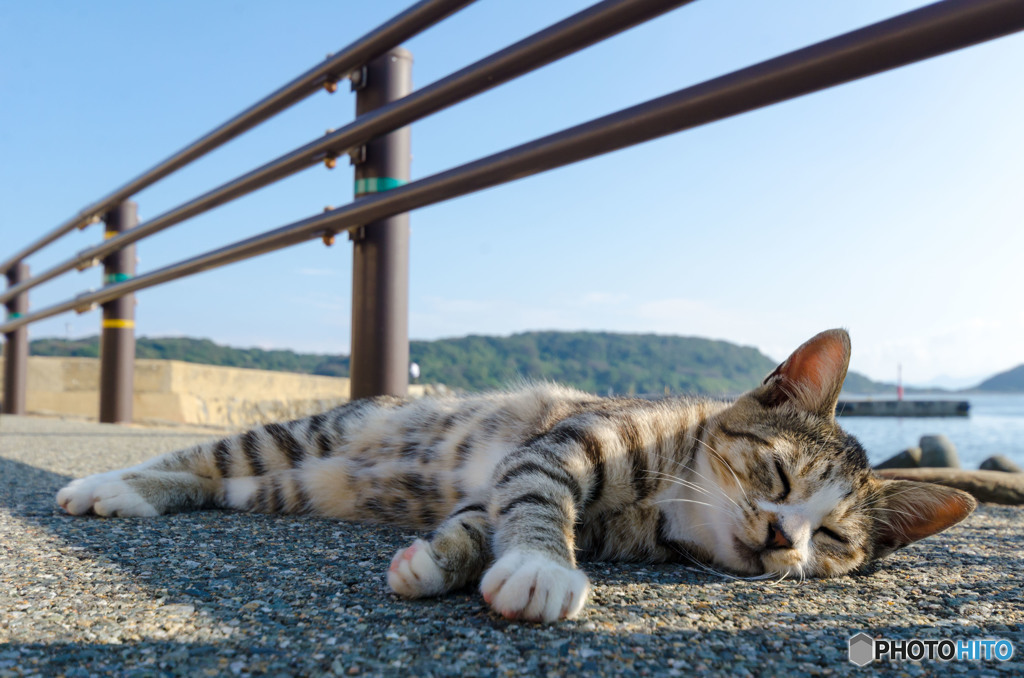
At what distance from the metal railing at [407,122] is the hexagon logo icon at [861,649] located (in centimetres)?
120

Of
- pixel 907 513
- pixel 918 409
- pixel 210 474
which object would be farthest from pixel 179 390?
pixel 918 409

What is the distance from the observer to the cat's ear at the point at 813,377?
5.59 feet

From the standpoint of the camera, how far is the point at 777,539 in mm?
1573

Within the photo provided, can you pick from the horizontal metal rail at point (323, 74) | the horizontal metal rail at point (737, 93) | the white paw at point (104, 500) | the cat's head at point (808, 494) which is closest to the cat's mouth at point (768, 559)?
the cat's head at point (808, 494)

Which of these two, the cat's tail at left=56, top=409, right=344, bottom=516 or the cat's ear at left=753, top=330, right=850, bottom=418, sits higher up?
the cat's ear at left=753, top=330, right=850, bottom=418

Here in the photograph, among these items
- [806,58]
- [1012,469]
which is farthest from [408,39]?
[1012,469]

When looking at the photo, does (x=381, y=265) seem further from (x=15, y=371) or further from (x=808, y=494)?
(x=15, y=371)

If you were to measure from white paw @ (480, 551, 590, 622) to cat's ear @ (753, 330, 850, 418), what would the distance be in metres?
0.95

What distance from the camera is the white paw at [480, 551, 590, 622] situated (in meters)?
1.11

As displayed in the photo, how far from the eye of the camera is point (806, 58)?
154 centimetres

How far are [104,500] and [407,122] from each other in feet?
5.44

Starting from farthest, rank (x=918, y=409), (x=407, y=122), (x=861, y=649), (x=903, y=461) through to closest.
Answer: (x=918, y=409) < (x=903, y=461) < (x=407, y=122) < (x=861, y=649)

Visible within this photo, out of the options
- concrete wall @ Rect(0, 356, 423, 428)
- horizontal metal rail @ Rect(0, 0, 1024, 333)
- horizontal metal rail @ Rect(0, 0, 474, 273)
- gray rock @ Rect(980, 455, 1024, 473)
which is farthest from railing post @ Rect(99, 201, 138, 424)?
gray rock @ Rect(980, 455, 1024, 473)

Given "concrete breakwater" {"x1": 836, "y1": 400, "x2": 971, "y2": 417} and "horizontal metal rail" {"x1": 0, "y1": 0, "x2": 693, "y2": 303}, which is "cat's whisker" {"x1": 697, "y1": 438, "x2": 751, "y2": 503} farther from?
"concrete breakwater" {"x1": 836, "y1": 400, "x2": 971, "y2": 417}
